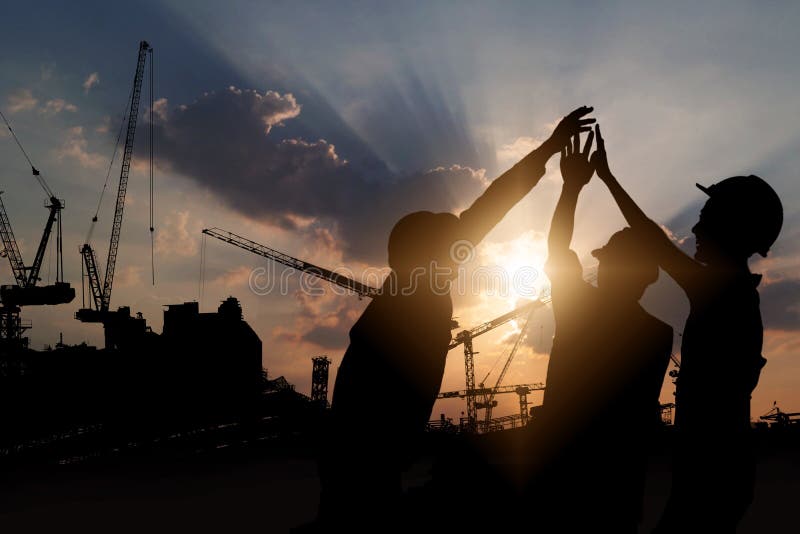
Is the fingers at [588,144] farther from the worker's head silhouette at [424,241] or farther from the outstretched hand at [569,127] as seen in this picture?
the worker's head silhouette at [424,241]

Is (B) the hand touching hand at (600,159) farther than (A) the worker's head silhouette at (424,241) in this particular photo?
Yes

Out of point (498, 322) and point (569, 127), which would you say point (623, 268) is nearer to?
point (569, 127)

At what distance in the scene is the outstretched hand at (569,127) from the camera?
4273 millimetres

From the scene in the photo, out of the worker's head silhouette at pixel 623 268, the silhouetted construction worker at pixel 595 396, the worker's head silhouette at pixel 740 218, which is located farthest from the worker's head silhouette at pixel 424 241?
the worker's head silhouette at pixel 740 218

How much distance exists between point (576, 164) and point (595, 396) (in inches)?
60.8

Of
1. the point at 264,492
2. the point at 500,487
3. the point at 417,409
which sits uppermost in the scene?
the point at 417,409

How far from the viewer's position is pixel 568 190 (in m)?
4.12

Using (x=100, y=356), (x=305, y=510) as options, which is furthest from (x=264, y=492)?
(x=100, y=356)

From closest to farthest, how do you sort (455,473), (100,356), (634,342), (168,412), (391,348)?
(391,348) → (455,473) → (634,342) → (168,412) → (100,356)

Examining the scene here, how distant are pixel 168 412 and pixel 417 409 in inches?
2761

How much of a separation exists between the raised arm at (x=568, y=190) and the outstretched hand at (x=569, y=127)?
0.19ft

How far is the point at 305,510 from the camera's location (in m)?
20.0

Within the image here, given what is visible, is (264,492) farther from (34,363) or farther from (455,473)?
(34,363)

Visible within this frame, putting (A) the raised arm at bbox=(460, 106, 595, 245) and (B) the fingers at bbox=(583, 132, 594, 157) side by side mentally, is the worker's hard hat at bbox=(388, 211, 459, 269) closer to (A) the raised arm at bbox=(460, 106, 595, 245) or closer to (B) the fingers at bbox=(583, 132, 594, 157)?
(A) the raised arm at bbox=(460, 106, 595, 245)
